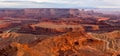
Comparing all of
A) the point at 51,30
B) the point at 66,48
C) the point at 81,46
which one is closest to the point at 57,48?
the point at 66,48

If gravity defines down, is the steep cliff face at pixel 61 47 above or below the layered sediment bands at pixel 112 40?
above

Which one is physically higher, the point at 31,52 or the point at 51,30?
the point at 31,52

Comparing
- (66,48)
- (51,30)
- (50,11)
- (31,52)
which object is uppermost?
(31,52)

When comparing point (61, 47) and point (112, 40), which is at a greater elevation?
point (61, 47)

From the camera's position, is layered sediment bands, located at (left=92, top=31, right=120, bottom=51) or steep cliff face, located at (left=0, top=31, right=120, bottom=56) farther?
layered sediment bands, located at (left=92, top=31, right=120, bottom=51)

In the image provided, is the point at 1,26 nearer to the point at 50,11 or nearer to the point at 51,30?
the point at 51,30

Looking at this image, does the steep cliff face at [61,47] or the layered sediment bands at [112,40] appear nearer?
the steep cliff face at [61,47]

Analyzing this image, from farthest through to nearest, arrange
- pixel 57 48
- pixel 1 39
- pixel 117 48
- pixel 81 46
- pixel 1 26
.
Result: pixel 1 26 < pixel 1 39 < pixel 117 48 < pixel 81 46 < pixel 57 48

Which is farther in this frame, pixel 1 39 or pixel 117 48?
pixel 1 39

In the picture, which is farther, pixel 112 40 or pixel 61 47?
pixel 112 40

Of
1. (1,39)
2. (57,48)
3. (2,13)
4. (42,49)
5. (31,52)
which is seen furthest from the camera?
(2,13)

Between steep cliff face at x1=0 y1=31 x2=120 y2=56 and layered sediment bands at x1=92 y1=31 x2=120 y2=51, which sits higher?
steep cliff face at x1=0 y1=31 x2=120 y2=56
